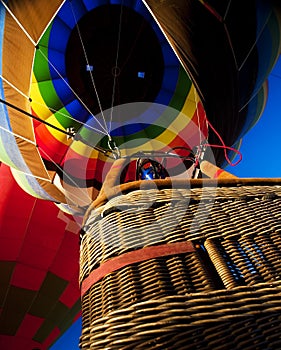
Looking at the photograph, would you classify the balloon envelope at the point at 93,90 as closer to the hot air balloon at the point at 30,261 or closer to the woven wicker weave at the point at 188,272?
the hot air balloon at the point at 30,261

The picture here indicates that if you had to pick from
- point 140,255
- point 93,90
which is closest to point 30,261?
point 93,90

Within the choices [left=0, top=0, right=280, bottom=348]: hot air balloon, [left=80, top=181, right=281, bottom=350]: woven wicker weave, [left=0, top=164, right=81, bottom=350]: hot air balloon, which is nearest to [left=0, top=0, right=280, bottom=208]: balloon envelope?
[left=0, top=0, right=280, bottom=348]: hot air balloon

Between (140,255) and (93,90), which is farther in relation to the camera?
(93,90)

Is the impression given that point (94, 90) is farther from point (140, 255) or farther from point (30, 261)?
point (140, 255)

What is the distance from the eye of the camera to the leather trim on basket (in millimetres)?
592

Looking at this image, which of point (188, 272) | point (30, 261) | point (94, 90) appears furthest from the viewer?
point (30, 261)

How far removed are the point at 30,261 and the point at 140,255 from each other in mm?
3547

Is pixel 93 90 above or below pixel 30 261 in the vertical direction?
above

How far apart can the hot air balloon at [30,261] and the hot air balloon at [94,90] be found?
589 millimetres

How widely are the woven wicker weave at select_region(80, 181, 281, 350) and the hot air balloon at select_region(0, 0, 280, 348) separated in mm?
1603

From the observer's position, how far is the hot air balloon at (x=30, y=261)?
3809 mm

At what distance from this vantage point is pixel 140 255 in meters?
0.60

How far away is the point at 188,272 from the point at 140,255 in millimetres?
84

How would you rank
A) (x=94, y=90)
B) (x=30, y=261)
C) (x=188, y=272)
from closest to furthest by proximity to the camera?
1. (x=188, y=272)
2. (x=94, y=90)
3. (x=30, y=261)
